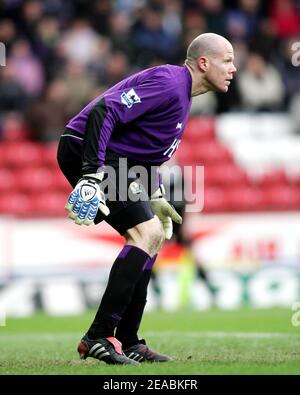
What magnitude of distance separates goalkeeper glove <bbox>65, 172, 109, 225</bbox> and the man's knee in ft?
0.92

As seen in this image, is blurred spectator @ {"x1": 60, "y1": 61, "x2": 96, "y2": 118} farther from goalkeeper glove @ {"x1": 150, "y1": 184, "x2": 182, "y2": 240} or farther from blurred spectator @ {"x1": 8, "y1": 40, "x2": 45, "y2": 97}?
goalkeeper glove @ {"x1": 150, "y1": 184, "x2": 182, "y2": 240}

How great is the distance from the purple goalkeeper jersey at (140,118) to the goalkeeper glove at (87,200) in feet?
0.31

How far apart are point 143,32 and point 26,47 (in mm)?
2111

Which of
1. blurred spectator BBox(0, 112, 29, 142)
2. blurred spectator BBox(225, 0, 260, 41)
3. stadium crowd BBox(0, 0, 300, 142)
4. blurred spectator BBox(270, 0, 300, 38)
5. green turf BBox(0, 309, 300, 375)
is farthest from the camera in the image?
blurred spectator BBox(270, 0, 300, 38)

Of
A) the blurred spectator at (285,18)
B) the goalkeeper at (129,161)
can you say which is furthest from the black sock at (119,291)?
the blurred spectator at (285,18)

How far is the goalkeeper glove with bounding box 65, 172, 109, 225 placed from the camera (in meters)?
6.80

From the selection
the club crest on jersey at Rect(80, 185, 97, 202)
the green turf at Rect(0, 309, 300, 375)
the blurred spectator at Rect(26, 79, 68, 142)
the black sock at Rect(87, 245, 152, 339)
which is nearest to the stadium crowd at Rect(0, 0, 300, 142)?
the blurred spectator at Rect(26, 79, 68, 142)

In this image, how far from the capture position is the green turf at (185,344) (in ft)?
21.7

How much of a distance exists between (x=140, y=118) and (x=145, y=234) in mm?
770

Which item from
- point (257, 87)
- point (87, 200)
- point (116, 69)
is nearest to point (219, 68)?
point (87, 200)

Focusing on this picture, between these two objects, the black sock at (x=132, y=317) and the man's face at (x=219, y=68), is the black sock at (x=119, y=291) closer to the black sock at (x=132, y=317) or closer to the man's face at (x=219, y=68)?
the black sock at (x=132, y=317)

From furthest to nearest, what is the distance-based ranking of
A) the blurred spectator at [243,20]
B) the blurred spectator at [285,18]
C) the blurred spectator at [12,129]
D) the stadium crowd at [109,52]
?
the blurred spectator at [285,18]
the blurred spectator at [243,20]
the stadium crowd at [109,52]
the blurred spectator at [12,129]

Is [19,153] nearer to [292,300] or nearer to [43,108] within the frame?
[43,108]
